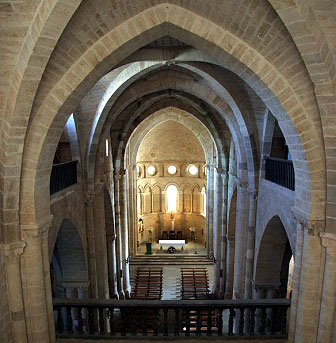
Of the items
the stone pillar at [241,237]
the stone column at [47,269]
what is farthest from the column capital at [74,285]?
the stone pillar at [241,237]

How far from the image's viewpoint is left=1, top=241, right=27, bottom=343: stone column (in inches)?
207

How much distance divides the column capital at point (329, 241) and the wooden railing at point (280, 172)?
2.26m

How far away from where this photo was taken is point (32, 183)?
5.32m

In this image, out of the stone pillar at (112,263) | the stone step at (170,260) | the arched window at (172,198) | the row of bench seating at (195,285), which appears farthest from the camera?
the arched window at (172,198)

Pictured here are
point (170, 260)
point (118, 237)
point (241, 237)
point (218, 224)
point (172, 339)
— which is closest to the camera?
point (172, 339)

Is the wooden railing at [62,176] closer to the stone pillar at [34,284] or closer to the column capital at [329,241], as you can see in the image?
the stone pillar at [34,284]

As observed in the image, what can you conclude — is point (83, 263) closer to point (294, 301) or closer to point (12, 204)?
point (12, 204)

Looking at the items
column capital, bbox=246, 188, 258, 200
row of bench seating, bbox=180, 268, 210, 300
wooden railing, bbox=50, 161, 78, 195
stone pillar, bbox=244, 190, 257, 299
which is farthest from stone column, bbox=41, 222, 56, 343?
row of bench seating, bbox=180, 268, 210, 300

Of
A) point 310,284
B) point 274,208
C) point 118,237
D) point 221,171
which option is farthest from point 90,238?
point 221,171

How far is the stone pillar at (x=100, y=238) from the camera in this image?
443 inches

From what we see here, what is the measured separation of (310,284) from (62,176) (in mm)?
6189

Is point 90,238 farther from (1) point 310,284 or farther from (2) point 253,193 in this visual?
(1) point 310,284

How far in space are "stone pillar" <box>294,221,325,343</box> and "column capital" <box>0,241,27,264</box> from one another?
458 cm

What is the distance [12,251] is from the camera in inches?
207
